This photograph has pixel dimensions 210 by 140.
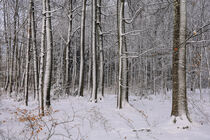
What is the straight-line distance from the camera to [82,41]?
10758 millimetres

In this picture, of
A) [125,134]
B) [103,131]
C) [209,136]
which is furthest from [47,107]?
[209,136]

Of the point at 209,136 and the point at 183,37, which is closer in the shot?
the point at 209,136

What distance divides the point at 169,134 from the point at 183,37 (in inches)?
112

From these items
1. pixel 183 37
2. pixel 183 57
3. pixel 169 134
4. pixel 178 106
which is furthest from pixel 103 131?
pixel 183 37

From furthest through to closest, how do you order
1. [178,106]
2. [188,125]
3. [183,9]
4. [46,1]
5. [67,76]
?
[67,76], [46,1], [183,9], [178,106], [188,125]

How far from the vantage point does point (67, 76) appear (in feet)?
39.2

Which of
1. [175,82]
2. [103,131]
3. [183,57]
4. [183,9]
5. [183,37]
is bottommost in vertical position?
[103,131]

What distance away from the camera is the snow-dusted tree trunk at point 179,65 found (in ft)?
14.2

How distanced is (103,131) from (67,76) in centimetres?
850

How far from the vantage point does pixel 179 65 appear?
450 centimetres

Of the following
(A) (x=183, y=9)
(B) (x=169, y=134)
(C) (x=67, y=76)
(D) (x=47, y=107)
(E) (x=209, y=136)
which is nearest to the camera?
(E) (x=209, y=136)

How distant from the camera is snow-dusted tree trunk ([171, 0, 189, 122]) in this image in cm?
432

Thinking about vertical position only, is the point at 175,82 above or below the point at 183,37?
below

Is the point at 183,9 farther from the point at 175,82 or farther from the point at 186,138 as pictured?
the point at 186,138
